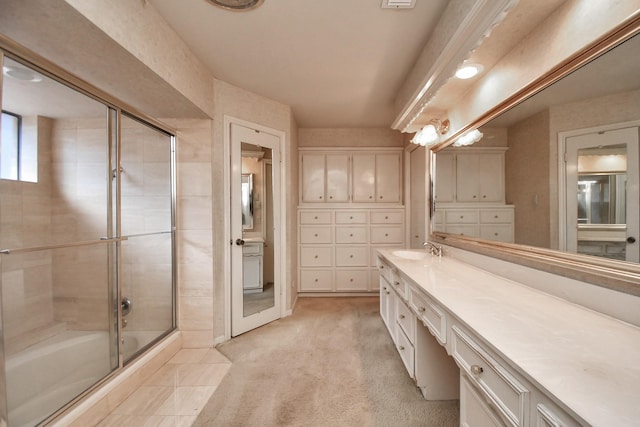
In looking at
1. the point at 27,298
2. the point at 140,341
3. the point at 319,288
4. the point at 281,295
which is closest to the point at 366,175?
the point at 319,288

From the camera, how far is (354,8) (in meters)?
1.57

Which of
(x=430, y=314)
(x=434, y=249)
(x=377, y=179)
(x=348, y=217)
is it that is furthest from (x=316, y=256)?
(x=430, y=314)

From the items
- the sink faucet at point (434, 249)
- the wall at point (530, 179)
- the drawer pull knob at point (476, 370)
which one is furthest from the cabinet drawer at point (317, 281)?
the drawer pull knob at point (476, 370)

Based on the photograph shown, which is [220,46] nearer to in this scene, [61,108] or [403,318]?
[61,108]

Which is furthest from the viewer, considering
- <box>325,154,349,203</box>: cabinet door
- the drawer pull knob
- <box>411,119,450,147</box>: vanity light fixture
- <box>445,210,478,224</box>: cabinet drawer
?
<box>325,154,349,203</box>: cabinet door

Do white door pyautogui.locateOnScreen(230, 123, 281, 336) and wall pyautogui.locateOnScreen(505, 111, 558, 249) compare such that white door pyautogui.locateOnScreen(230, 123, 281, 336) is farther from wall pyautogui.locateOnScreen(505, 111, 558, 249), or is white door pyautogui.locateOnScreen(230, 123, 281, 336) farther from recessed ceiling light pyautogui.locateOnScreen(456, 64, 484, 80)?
wall pyautogui.locateOnScreen(505, 111, 558, 249)

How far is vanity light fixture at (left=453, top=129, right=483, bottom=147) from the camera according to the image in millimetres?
1888

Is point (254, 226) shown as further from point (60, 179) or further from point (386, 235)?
point (386, 235)

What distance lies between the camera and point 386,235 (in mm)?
3805

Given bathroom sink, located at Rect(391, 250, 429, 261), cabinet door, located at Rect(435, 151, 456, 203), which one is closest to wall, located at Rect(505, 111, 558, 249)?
cabinet door, located at Rect(435, 151, 456, 203)

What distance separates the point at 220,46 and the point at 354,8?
1.04 meters

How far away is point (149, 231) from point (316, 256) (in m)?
2.12

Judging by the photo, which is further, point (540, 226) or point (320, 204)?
point (320, 204)

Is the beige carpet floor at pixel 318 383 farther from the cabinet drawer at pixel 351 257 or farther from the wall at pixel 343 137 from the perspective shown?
the wall at pixel 343 137
